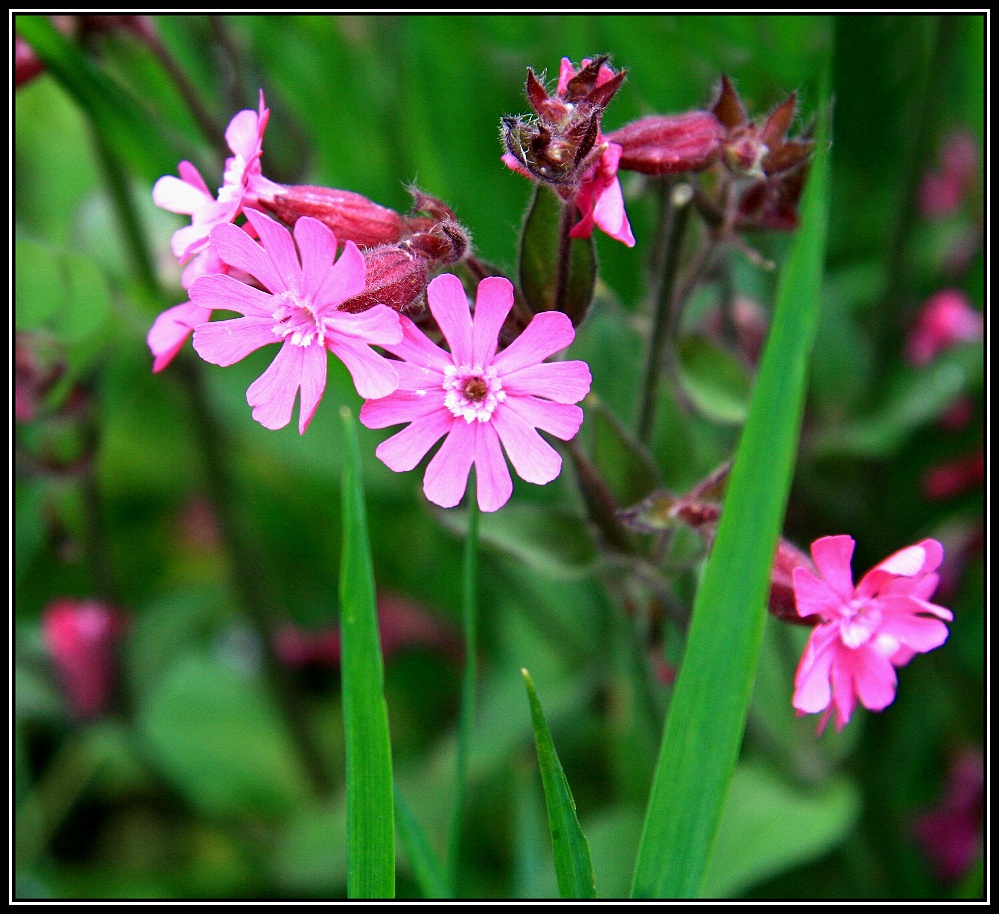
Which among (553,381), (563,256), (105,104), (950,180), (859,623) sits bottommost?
(859,623)

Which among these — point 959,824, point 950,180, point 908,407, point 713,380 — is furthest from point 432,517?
point 950,180

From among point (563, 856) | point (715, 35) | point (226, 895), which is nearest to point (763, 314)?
point (715, 35)

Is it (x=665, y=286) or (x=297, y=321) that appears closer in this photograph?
(x=297, y=321)

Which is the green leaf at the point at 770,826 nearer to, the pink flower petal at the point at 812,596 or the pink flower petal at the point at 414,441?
the pink flower petal at the point at 812,596

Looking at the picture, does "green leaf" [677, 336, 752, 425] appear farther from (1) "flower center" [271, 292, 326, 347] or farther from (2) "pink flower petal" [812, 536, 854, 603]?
(1) "flower center" [271, 292, 326, 347]

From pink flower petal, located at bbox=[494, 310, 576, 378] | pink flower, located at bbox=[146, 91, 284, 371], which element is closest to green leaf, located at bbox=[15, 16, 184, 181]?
pink flower, located at bbox=[146, 91, 284, 371]

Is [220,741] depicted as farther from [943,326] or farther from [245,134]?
[943,326]

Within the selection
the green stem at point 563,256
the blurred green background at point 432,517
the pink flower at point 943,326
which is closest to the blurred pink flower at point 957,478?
the blurred green background at point 432,517
